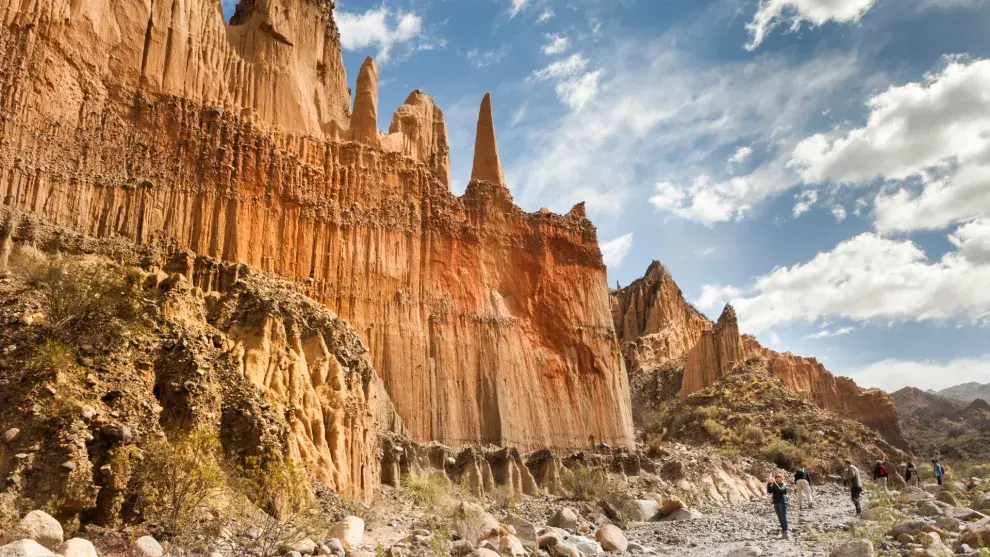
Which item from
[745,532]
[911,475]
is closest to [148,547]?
[745,532]

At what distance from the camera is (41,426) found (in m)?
11.8

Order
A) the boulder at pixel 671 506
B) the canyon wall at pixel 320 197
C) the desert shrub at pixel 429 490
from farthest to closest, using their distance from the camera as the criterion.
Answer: the boulder at pixel 671 506
the canyon wall at pixel 320 197
the desert shrub at pixel 429 490

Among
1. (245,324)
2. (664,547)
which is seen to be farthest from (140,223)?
(664,547)

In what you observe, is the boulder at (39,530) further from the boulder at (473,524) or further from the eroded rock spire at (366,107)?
the eroded rock spire at (366,107)

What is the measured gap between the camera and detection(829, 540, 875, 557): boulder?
14062 millimetres

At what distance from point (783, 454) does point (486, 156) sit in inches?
1189

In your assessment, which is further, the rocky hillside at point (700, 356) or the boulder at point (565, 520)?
the rocky hillside at point (700, 356)

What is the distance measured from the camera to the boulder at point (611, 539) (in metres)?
20.0

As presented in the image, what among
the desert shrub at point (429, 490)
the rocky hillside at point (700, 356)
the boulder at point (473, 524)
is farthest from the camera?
the rocky hillside at point (700, 356)

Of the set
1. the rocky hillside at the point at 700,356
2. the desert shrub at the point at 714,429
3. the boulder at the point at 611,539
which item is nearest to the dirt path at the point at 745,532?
the boulder at the point at 611,539

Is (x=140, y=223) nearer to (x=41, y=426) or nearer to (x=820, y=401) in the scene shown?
(x=41, y=426)

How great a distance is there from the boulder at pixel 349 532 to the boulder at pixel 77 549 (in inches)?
210

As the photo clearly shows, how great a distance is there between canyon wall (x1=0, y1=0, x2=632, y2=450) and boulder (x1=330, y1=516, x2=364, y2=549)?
11.9m

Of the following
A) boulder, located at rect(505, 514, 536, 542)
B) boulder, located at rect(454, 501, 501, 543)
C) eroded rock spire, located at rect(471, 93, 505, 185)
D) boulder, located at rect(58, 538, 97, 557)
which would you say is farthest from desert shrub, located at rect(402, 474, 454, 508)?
eroded rock spire, located at rect(471, 93, 505, 185)
